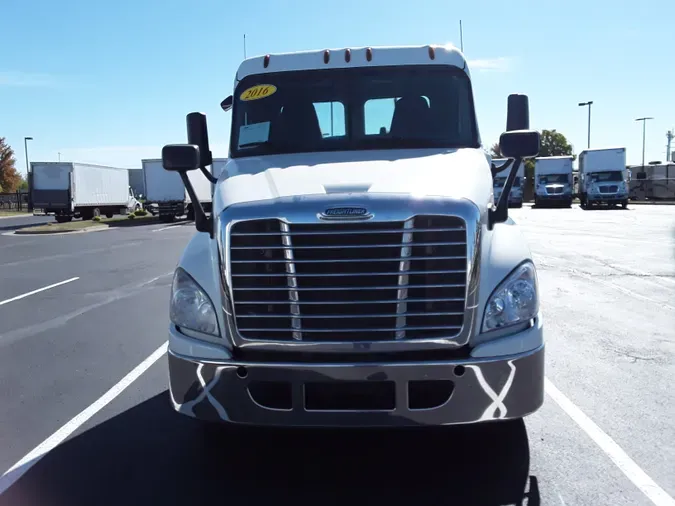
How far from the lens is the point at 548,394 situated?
5.34 m

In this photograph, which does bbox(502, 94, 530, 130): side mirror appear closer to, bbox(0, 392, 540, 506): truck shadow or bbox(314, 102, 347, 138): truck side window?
bbox(314, 102, 347, 138): truck side window

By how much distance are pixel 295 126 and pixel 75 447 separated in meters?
2.76

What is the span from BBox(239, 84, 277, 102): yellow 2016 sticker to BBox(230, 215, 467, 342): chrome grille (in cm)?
209

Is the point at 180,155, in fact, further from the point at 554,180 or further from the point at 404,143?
the point at 554,180

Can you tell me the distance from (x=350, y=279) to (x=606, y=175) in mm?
37987

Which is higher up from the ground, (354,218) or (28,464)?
(354,218)

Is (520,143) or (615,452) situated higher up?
(520,143)

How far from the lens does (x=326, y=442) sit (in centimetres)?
446

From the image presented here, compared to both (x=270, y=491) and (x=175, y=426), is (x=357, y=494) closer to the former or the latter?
(x=270, y=491)

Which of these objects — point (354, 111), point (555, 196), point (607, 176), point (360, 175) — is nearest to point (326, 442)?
point (360, 175)

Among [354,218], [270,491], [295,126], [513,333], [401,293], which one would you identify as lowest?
[270,491]

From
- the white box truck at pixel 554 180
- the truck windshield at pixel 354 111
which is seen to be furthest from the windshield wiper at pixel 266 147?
the white box truck at pixel 554 180

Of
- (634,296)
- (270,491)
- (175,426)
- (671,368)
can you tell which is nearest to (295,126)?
(175,426)

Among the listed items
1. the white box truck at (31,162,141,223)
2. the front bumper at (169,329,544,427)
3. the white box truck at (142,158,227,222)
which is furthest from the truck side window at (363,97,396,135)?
the white box truck at (31,162,141,223)
